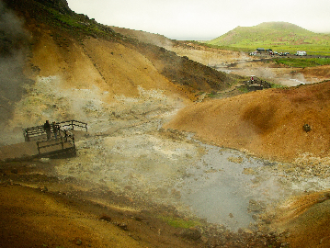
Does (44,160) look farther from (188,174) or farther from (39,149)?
(188,174)

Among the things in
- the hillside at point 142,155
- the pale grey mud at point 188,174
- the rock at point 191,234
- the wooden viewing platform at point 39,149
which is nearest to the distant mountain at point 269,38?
the hillside at point 142,155

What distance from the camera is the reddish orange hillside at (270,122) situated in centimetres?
1633

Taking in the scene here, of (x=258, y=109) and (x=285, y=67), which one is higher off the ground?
(x=285, y=67)

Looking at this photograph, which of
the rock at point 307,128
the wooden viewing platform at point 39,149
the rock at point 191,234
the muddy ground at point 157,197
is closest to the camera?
the muddy ground at point 157,197

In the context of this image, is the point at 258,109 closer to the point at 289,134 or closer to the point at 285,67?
the point at 289,134

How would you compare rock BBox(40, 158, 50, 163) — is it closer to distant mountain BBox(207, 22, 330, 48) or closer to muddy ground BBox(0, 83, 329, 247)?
muddy ground BBox(0, 83, 329, 247)

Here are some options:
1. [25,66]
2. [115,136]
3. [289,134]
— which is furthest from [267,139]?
[25,66]

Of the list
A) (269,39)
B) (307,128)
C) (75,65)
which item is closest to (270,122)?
(307,128)

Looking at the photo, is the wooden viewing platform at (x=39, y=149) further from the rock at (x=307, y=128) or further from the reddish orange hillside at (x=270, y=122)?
the rock at (x=307, y=128)

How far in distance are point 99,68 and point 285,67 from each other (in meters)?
45.0

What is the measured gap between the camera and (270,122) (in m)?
18.3

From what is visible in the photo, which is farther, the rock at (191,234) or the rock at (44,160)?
the rock at (44,160)

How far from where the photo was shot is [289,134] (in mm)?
16984

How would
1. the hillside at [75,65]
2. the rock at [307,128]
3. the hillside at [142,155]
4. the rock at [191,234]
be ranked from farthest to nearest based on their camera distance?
the hillside at [75,65], the rock at [307,128], the rock at [191,234], the hillside at [142,155]
